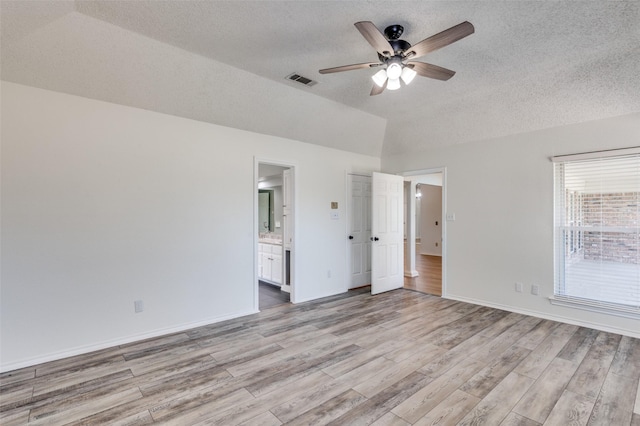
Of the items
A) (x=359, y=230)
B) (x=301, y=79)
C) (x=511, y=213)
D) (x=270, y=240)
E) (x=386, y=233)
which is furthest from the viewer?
(x=270, y=240)

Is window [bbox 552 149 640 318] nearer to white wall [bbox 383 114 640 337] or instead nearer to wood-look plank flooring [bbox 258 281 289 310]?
white wall [bbox 383 114 640 337]

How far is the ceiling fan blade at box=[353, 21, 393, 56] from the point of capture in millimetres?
2037

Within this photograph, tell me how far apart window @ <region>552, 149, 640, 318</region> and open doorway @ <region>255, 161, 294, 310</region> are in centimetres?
369

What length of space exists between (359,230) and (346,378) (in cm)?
334

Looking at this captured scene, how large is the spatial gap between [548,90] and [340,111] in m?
2.53

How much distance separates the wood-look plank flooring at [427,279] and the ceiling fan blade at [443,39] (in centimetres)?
412

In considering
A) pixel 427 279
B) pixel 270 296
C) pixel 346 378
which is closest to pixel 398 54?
pixel 346 378

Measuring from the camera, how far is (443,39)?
2.18 metres

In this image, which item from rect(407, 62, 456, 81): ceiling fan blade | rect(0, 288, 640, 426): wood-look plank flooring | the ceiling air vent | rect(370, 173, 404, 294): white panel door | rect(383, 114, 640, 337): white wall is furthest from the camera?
rect(370, 173, 404, 294): white panel door

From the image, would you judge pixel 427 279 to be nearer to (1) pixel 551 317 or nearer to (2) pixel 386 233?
(2) pixel 386 233

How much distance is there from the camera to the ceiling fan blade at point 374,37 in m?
2.04

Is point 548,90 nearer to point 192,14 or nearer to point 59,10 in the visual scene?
point 192,14

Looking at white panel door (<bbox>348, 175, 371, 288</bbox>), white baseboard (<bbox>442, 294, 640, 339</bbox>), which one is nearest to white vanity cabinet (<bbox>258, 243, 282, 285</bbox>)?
white panel door (<bbox>348, 175, 371, 288</bbox>)

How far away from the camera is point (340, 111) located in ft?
14.9
